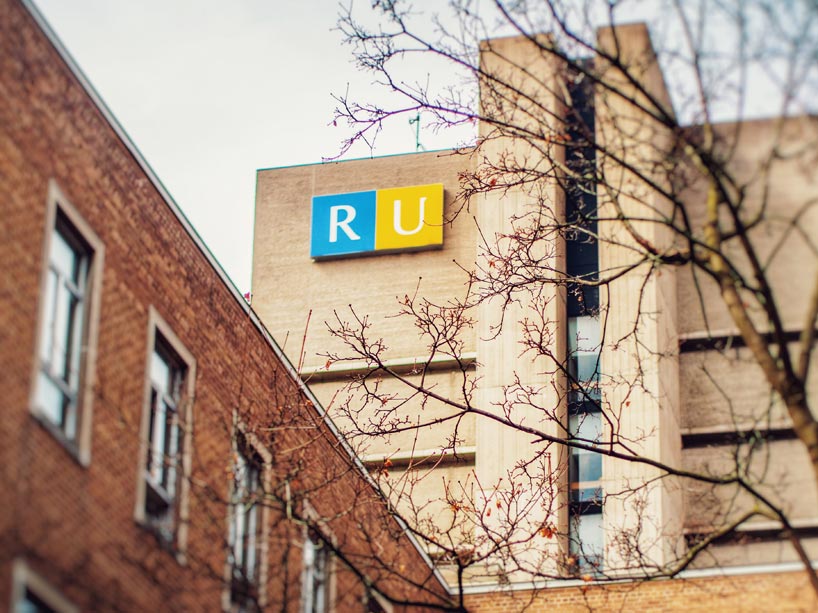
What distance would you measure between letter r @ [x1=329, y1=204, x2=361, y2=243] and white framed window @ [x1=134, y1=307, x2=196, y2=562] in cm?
3213

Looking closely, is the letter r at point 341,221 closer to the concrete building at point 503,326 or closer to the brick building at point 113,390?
the concrete building at point 503,326

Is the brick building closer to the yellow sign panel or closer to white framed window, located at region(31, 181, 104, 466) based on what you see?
white framed window, located at region(31, 181, 104, 466)

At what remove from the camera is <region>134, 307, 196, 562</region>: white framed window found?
1630 centimetres

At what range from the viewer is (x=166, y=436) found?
17.3 metres

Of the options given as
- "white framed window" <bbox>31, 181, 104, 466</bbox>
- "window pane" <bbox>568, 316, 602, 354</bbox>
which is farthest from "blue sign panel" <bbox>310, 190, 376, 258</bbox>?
"white framed window" <bbox>31, 181, 104, 466</bbox>

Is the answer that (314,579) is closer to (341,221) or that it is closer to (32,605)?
(32,605)

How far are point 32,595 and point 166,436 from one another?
4.38m

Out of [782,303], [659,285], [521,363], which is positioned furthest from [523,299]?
[782,303]

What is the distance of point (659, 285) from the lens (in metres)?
45.9

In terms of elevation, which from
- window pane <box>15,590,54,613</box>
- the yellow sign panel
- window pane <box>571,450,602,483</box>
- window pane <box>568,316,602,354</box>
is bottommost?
window pane <box>15,590,54,613</box>

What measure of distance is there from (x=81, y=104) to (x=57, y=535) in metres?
4.99

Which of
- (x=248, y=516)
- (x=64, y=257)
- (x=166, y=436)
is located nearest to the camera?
(x=64, y=257)

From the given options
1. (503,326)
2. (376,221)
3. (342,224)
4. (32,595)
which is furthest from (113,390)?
(342,224)

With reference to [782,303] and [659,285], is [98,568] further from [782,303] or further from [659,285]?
[782,303]
